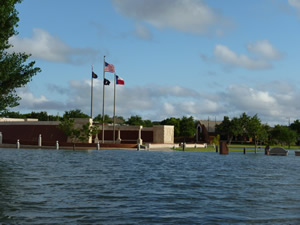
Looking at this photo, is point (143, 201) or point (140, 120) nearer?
point (143, 201)

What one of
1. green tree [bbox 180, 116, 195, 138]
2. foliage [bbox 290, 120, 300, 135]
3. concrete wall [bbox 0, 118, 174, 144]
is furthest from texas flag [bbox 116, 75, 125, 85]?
foliage [bbox 290, 120, 300, 135]

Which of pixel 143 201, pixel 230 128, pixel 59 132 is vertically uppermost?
pixel 230 128

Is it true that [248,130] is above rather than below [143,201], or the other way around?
above

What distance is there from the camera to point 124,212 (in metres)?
15.8

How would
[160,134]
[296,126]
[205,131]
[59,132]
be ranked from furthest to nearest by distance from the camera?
1. [296,126]
2. [205,131]
3. [160,134]
4. [59,132]

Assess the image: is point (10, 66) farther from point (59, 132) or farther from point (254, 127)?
point (254, 127)

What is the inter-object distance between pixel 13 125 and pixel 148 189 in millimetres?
91489

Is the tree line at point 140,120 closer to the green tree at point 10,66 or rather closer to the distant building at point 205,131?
the distant building at point 205,131

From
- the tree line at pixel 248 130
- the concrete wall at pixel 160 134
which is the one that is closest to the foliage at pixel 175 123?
the tree line at pixel 248 130

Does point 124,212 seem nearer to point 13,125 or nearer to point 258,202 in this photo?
point 258,202

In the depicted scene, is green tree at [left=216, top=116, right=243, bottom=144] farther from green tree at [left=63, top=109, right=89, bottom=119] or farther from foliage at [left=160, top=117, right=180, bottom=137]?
green tree at [left=63, top=109, right=89, bottom=119]

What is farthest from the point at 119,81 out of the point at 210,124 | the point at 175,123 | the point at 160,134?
the point at 210,124

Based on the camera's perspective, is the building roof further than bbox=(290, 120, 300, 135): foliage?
No

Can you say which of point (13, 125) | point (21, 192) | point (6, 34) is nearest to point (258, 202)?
point (21, 192)
